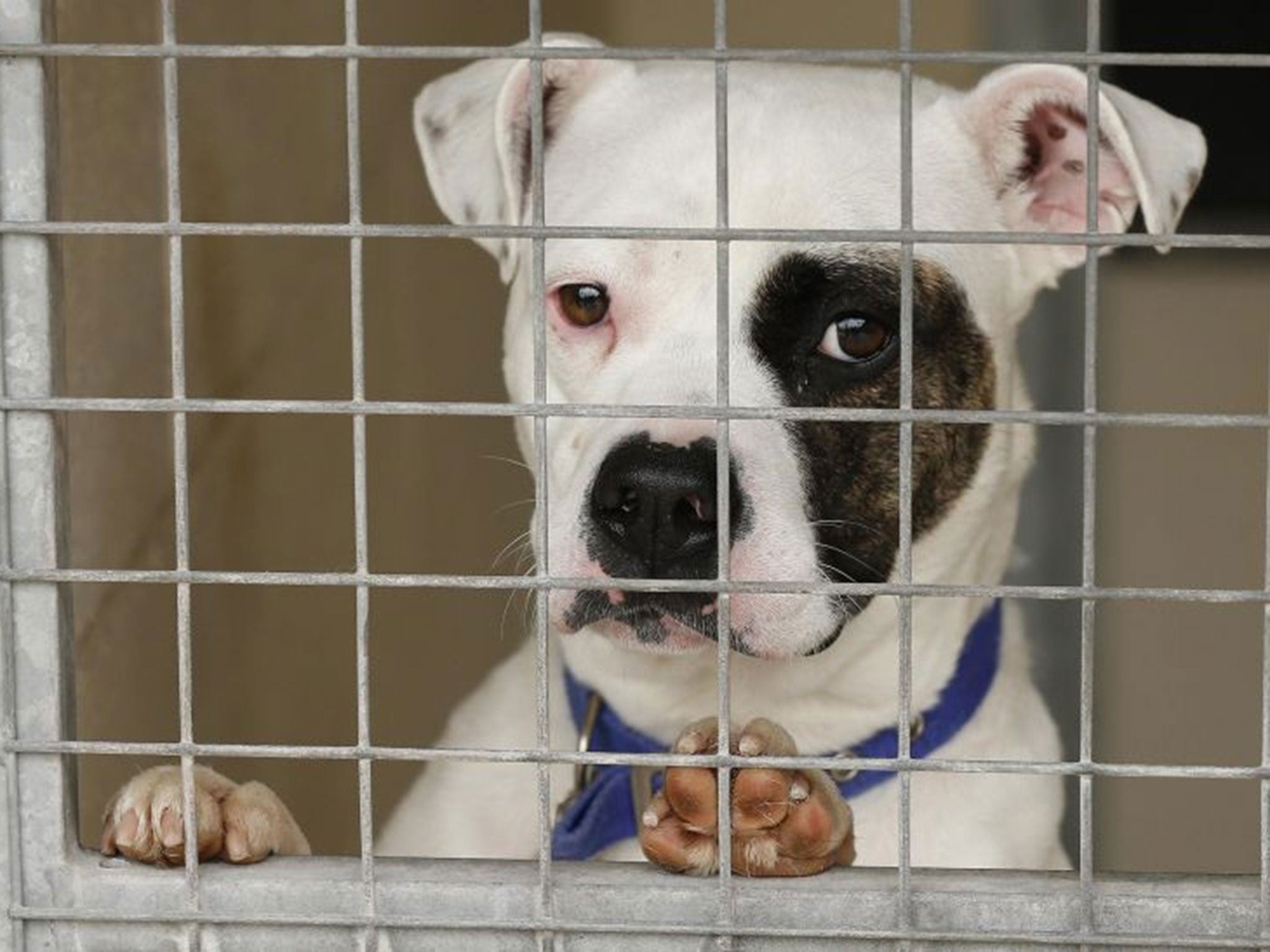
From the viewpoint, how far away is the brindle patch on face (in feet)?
7.71

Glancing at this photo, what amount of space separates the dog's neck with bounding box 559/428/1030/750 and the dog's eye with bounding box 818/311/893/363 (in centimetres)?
31

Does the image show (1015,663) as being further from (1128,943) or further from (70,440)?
(70,440)

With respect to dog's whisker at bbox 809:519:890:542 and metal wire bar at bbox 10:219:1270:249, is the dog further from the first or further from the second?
metal wire bar at bbox 10:219:1270:249

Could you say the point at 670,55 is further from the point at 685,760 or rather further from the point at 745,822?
the point at 745,822

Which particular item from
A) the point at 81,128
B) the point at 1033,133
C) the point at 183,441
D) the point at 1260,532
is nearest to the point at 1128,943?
the point at 183,441

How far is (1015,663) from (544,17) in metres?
2.09

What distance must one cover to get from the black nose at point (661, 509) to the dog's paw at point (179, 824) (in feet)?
1.52

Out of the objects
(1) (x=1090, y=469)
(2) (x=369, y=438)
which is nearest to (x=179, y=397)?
(1) (x=1090, y=469)

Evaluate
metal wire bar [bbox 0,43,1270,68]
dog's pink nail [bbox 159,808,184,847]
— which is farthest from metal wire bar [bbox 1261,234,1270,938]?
dog's pink nail [bbox 159,808,184,847]

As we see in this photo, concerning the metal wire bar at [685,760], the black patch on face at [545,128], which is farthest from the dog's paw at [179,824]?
the black patch on face at [545,128]

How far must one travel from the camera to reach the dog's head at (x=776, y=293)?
218cm

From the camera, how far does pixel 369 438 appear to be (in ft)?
12.3

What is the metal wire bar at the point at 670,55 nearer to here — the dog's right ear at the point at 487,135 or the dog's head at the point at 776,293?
the dog's head at the point at 776,293

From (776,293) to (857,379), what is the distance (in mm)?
152
